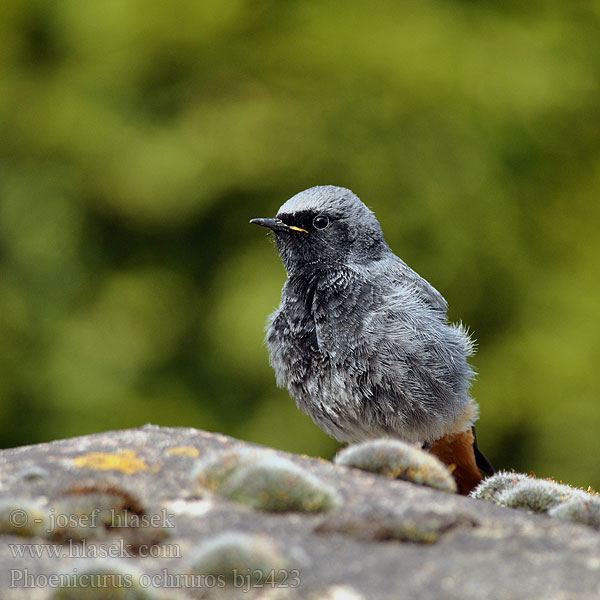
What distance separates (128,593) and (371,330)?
326 centimetres

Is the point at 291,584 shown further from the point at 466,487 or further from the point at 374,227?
the point at 374,227

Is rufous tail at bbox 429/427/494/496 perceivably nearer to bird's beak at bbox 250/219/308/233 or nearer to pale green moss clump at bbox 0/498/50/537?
bird's beak at bbox 250/219/308/233

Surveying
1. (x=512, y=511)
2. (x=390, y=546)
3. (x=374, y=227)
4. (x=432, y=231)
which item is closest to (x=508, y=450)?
(x=432, y=231)

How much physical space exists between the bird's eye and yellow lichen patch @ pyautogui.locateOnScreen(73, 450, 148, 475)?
2711mm

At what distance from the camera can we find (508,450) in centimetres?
917

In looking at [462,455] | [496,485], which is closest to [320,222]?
[462,455]

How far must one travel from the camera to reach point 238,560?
106 inches

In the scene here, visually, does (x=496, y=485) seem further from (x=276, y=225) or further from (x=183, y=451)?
(x=276, y=225)

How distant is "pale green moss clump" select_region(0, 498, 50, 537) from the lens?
299 centimetres

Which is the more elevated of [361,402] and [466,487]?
[361,402]

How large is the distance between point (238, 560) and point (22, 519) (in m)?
0.86

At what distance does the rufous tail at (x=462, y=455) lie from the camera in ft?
19.7

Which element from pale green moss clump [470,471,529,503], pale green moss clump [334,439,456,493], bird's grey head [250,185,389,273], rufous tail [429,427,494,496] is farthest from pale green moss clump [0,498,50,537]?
rufous tail [429,427,494,496]

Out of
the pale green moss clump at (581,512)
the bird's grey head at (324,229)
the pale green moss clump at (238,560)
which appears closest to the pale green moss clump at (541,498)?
the pale green moss clump at (581,512)
